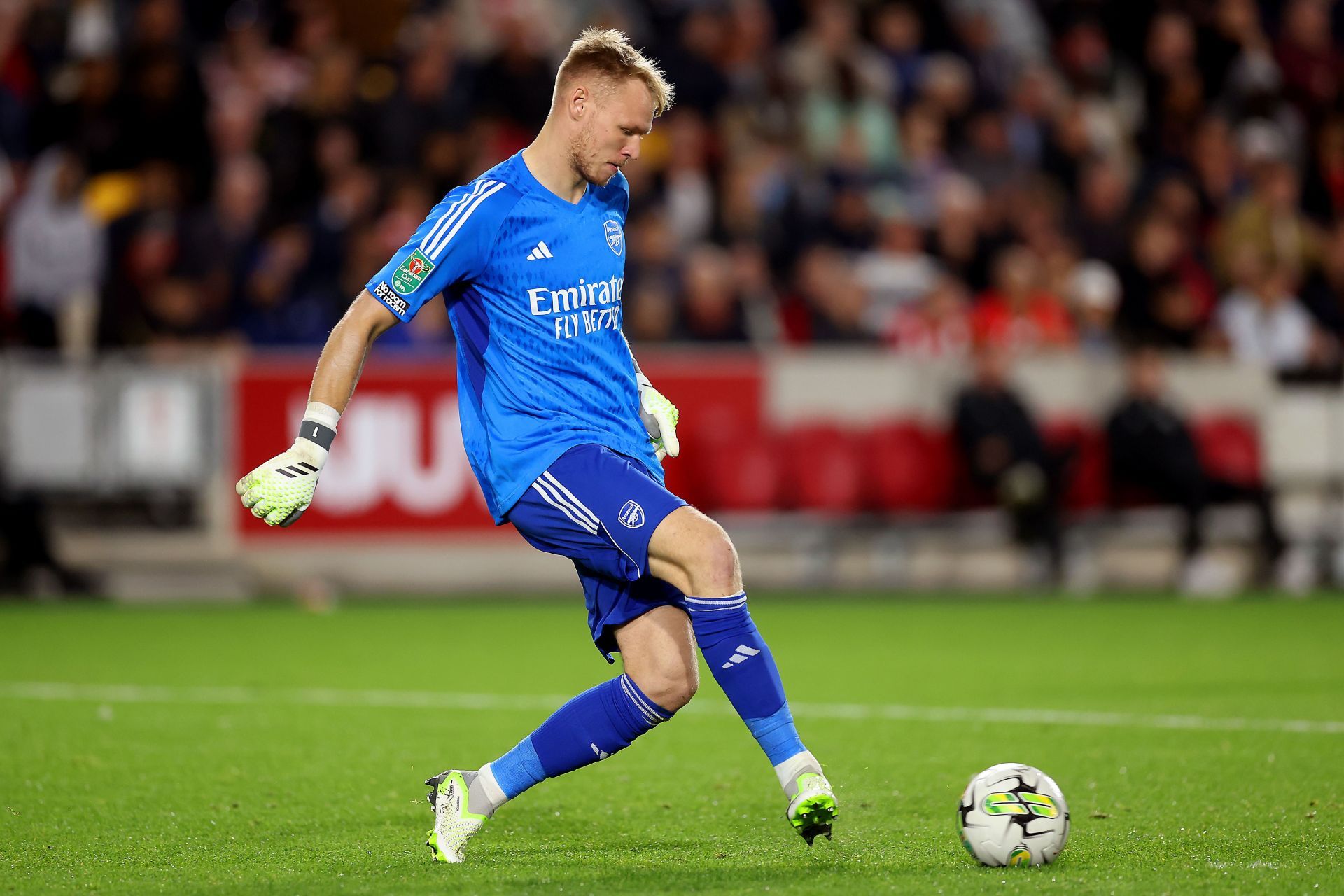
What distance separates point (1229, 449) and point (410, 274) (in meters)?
11.4

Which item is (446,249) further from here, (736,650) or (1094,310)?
(1094,310)

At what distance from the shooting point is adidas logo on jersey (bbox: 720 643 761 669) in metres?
4.80

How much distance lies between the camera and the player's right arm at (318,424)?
181 inches

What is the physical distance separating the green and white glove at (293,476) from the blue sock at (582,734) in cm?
92

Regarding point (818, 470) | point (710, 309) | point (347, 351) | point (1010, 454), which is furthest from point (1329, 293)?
point (347, 351)

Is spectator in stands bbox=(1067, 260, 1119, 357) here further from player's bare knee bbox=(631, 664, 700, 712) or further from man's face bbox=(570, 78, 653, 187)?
player's bare knee bbox=(631, 664, 700, 712)

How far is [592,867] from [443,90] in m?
11.9

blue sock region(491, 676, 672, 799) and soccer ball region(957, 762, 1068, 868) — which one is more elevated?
blue sock region(491, 676, 672, 799)

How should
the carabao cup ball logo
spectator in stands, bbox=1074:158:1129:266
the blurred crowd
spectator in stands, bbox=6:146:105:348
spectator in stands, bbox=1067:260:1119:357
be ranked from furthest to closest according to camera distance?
spectator in stands, bbox=1074:158:1129:266 < spectator in stands, bbox=1067:260:1119:357 < the blurred crowd < spectator in stands, bbox=6:146:105:348 < the carabao cup ball logo

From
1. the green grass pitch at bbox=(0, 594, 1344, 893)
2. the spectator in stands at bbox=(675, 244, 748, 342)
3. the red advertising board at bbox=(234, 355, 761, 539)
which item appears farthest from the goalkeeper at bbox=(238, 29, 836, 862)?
the spectator in stands at bbox=(675, 244, 748, 342)

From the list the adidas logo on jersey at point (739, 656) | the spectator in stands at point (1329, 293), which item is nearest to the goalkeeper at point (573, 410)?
the adidas logo on jersey at point (739, 656)

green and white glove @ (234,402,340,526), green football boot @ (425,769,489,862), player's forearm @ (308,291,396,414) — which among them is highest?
Result: player's forearm @ (308,291,396,414)

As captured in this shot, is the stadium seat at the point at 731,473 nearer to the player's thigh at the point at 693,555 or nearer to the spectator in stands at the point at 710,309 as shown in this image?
the spectator in stands at the point at 710,309

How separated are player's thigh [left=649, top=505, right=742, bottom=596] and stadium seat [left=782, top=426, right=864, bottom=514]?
967 centimetres
